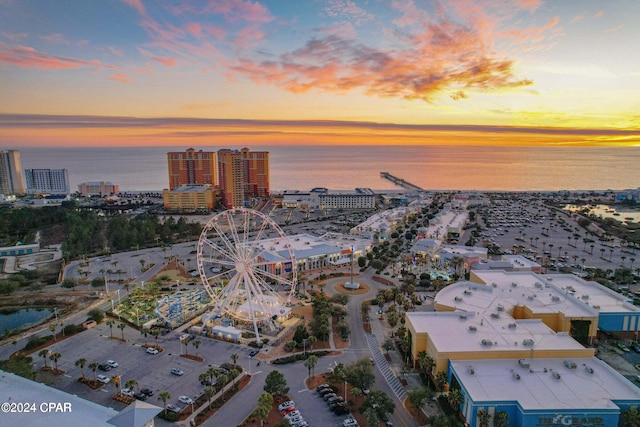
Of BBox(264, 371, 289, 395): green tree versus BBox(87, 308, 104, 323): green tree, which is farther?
BBox(87, 308, 104, 323): green tree

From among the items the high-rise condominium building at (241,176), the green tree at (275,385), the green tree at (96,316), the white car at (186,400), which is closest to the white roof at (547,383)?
the green tree at (275,385)

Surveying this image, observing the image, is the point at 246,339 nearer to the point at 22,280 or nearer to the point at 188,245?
the point at 22,280

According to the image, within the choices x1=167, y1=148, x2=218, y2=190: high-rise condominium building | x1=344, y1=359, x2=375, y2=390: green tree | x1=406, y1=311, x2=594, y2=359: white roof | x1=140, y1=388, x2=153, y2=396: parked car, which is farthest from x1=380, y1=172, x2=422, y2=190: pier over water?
x1=140, y1=388, x2=153, y2=396: parked car

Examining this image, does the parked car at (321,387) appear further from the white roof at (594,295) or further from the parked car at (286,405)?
the white roof at (594,295)

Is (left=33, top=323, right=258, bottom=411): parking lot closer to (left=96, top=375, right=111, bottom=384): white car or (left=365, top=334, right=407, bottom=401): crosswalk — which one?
(left=96, top=375, right=111, bottom=384): white car

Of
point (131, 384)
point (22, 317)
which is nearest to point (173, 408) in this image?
point (131, 384)

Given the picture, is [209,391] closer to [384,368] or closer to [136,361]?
[136,361]
